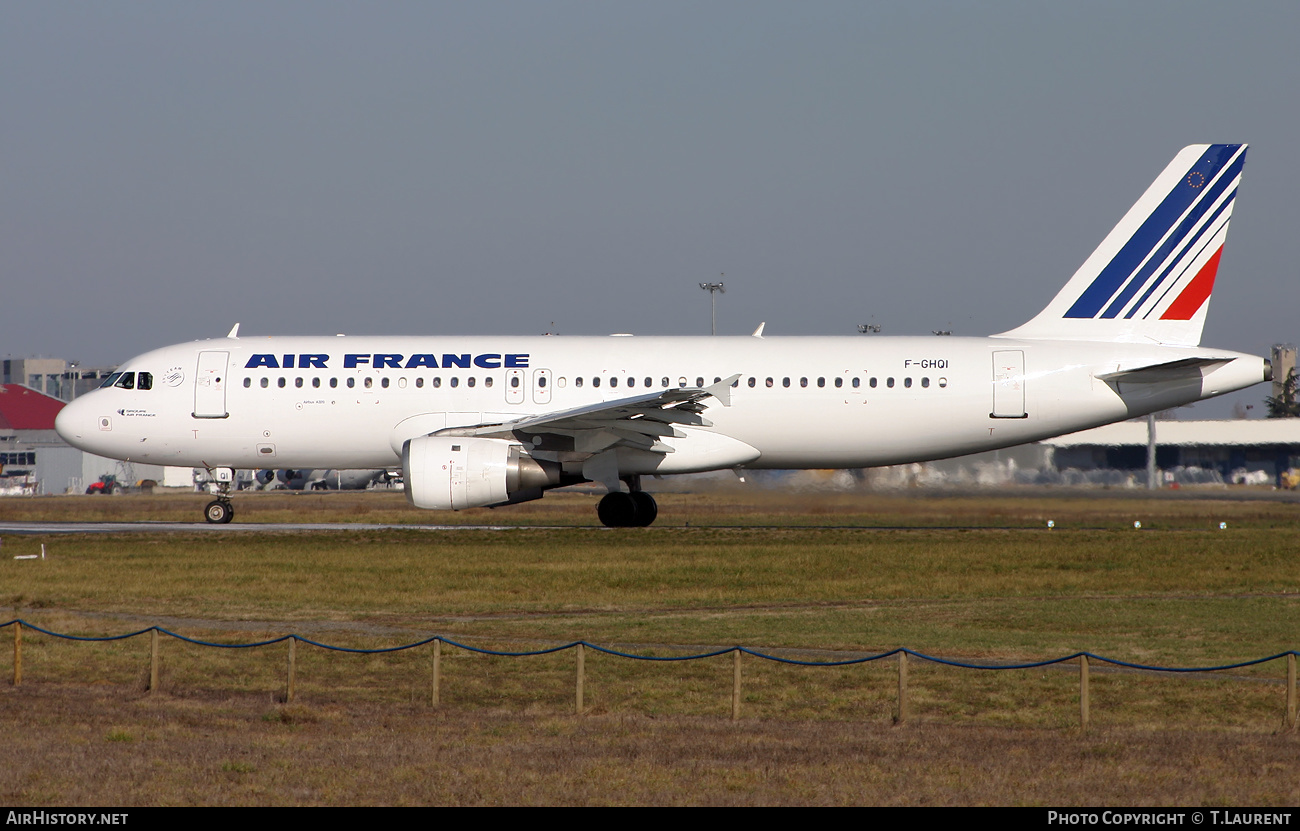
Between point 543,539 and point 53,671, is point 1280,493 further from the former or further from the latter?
point 53,671

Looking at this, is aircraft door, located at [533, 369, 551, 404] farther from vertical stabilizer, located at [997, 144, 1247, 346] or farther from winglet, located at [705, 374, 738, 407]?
vertical stabilizer, located at [997, 144, 1247, 346]

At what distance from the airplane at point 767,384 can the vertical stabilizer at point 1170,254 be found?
0.03 m

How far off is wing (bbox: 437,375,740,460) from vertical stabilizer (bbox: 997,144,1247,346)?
8874 millimetres

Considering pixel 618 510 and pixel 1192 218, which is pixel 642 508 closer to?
pixel 618 510

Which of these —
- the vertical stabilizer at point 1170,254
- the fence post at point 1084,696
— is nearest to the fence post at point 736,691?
the fence post at point 1084,696

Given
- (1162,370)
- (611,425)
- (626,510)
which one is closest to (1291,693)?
(611,425)

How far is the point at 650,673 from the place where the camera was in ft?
45.4

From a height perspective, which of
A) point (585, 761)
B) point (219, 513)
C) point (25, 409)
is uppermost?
point (25, 409)

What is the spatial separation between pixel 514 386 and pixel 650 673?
1582 centimetres

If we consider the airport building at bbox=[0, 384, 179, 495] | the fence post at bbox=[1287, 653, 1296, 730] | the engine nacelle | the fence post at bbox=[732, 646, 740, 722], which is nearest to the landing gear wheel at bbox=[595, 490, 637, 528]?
the engine nacelle

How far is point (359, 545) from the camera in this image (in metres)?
25.9

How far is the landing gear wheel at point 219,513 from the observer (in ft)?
103

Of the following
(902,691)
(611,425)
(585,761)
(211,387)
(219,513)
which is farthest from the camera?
(219,513)

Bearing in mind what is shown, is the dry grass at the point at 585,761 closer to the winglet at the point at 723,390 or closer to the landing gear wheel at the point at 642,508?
the winglet at the point at 723,390
